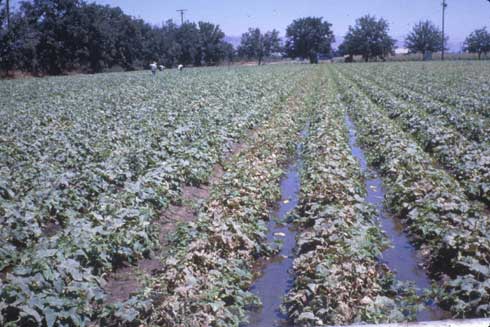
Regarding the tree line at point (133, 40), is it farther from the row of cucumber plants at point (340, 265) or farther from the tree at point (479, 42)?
the row of cucumber plants at point (340, 265)

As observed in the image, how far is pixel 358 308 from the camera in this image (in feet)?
14.0

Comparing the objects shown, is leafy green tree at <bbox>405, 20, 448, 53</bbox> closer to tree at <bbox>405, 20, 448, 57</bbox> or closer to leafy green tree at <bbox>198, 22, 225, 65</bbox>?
tree at <bbox>405, 20, 448, 57</bbox>

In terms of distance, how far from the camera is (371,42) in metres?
101

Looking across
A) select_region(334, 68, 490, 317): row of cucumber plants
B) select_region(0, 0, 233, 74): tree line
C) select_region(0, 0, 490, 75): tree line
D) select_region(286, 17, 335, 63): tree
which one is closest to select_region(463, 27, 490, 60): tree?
select_region(0, 0, 490, 75): tree line

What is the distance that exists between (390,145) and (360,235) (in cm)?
547

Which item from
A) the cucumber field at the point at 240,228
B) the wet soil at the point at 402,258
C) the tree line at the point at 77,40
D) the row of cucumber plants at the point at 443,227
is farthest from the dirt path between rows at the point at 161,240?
the tree line at the point at 77,40

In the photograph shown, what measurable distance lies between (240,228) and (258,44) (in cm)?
12359

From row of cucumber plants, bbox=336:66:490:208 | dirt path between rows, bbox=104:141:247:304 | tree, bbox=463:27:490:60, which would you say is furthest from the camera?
tree, bbox=463:27:490:60

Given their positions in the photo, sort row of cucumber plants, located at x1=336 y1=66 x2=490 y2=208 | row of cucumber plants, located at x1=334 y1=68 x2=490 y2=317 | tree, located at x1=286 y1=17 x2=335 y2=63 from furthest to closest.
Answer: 1. tree, located at x1=286 y1=17 x2=335 y2=63
2. row of cucumber plants, located at x1=336 y1=66 x2=490 y2=208
3. row of cucumber plants, located at x1=334 y1=68 x2=490 y2=317

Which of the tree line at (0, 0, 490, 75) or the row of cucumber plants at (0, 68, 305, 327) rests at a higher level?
the tree line at (0, 0, 490, 75)

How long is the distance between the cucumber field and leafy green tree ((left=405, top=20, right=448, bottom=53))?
10357 centimetres

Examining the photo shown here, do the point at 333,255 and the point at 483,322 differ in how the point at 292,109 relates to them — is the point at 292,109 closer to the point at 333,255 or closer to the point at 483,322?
the point at 333,255

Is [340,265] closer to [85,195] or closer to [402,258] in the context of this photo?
[402,258]

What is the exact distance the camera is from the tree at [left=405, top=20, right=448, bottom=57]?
105000mm
